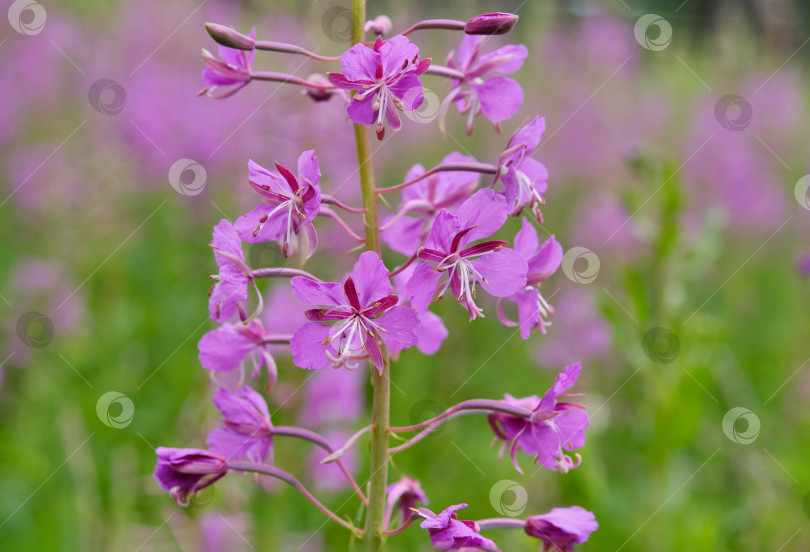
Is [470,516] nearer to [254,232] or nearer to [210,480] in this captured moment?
[210,480]

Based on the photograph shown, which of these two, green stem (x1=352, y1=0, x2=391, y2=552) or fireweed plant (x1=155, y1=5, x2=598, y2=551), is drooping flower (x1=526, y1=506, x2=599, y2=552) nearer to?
fireweed plant (x1=155, y1=5, x2=598, y2=551)

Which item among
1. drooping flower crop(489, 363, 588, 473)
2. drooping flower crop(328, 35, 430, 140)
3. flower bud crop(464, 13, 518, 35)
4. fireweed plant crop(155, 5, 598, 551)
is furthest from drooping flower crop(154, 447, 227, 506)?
flower bud crop(464, 13, 518, 35)

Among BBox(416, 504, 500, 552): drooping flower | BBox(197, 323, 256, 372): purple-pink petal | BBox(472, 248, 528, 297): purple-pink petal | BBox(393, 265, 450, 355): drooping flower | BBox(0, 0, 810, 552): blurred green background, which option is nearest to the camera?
BBox(416, 504, 500, 552): drooping flower

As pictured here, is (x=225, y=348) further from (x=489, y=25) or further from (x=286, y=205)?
(x=489, y=25)

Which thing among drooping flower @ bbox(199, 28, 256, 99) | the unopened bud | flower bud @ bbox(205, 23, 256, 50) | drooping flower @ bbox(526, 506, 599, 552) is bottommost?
drooping flower @ bbox(526, 506, 599, 552)

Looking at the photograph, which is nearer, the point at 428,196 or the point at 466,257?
the point at 466,257

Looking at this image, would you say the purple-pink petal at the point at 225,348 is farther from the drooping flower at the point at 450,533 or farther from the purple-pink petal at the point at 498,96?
the purple-pink petal at the point at 498,96

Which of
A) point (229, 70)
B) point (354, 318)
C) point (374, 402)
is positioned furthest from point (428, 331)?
point (229, 70)
